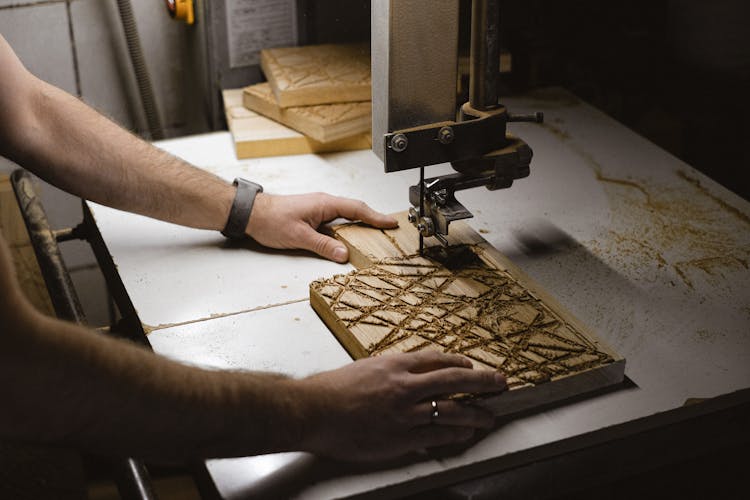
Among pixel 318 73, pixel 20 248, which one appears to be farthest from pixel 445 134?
pixel 20 248

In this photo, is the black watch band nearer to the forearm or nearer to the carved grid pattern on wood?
the forearm

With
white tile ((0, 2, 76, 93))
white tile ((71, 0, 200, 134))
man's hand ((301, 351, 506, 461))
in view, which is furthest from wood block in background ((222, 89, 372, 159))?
man's hand ((301, 351, 506, 461))

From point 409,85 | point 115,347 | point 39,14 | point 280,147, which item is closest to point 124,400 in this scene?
point 115,347

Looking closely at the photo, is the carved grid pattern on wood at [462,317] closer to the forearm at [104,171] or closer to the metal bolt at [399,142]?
the metal bolt at [399,142]

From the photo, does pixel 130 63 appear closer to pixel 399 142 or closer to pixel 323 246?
pixel 323 246

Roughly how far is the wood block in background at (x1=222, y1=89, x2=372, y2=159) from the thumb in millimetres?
416

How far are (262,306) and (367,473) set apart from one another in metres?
0.40

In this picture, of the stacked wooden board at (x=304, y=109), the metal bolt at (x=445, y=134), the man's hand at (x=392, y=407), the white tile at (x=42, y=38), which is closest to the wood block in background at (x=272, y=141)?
the stacked wooden board at (x=304, y=109)

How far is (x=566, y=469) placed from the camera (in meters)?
1.12

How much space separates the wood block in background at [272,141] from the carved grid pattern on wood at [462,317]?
555 millimetres

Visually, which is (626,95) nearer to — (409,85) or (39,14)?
(409,85)

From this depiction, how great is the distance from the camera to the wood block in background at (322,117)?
5.96 ft

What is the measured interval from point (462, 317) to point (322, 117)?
28.9 inches

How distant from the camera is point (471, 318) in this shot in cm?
125
